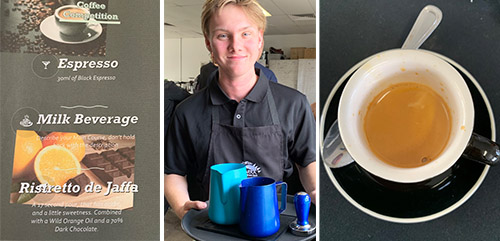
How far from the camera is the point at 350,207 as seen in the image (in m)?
1.03

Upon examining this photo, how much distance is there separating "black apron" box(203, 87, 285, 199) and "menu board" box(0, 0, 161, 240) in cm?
18

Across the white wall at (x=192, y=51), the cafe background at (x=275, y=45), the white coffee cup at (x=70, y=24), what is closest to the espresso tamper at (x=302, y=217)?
the cafe background at (x=275, y=45)

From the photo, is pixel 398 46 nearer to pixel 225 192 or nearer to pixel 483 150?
pixel 483 150

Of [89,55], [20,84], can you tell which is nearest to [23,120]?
[20,84]

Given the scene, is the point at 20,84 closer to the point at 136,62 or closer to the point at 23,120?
the point at 23,120

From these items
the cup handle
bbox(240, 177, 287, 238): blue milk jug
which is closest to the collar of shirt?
bbox(240, 177, 287, 238): blue milk jug

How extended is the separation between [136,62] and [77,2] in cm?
23

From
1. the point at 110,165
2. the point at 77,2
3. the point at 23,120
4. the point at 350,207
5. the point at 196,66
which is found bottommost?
the point at 350,207

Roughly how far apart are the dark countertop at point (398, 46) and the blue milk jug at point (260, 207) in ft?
0.51

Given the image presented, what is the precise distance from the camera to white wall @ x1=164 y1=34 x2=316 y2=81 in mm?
971

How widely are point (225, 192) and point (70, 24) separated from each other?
0.62 metres

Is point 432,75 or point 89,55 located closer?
point 432,75

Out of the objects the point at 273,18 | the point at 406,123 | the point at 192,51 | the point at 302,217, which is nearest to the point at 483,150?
the point at 406,123

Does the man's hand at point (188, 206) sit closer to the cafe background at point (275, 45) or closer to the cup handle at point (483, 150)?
the cafe background at point (275, 45)
